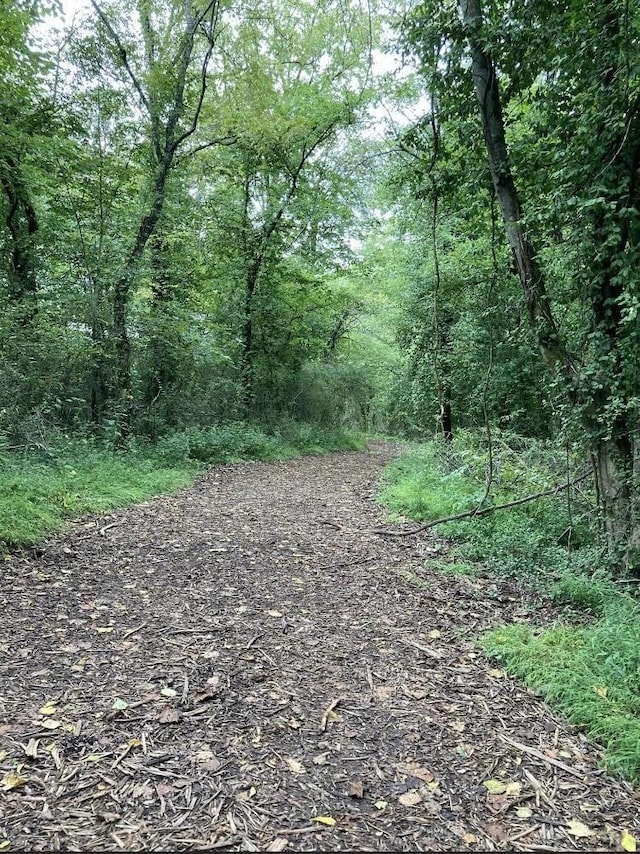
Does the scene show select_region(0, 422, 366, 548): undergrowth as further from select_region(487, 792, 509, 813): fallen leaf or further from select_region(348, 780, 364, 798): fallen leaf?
select_region(487, 792, 509, 813): fallen leaf

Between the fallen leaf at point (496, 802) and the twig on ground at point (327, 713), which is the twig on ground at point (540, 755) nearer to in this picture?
the fallen leaf at point (496, 802)

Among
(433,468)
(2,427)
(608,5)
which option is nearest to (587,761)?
(608,5)

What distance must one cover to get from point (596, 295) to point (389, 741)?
3.87 meters

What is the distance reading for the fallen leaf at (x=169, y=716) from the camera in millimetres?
2391

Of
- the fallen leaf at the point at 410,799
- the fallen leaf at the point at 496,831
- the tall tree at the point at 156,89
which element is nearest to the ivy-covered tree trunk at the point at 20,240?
the tall tree at the point at 156,89

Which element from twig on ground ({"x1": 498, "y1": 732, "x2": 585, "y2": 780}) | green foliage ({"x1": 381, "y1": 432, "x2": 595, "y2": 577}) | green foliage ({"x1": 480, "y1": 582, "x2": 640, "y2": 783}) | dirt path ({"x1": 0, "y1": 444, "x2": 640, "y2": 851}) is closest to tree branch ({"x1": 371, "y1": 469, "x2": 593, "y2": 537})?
green foliage ({"x1": 381, "y1": 432, "x2": 595, "y2": 577})

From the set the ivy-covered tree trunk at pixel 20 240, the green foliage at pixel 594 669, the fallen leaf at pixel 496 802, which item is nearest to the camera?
the fallen leaf at pixel 496 802

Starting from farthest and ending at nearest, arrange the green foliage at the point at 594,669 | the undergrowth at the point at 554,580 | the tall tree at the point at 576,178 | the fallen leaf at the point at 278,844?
1. the tall tree at the point at 576,178
2. the undergrowth at the point at 554,580
3. the green foliage at the point at 594,669
4. the fallen leaf at the point at 278,844

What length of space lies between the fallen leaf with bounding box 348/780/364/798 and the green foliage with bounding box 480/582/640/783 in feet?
3.75

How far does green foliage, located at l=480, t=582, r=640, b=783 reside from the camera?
2.37 meters

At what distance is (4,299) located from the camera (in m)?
8.08

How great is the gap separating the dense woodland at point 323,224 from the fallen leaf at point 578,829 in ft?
8.99

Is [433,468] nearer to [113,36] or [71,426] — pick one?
[71,426]

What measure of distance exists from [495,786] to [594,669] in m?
1.15
